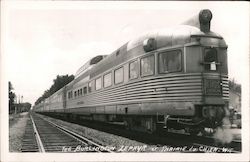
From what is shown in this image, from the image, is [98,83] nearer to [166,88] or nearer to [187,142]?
[166,88]

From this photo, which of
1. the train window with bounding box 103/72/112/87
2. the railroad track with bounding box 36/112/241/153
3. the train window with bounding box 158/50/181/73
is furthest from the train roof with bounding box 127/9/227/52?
the train window with bounding box 103/72/112/87

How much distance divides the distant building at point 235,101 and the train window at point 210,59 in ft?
1.75

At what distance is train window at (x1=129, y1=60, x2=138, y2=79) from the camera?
6.77 metres

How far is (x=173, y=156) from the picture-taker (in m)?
5.83

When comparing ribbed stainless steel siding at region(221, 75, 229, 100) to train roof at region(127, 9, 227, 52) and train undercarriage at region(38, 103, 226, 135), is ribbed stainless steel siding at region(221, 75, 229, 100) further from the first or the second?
train roof at region(127, 9, 227, 52)

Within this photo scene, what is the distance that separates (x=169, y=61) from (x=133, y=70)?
1.01 meters

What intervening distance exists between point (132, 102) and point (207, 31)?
1949 mm

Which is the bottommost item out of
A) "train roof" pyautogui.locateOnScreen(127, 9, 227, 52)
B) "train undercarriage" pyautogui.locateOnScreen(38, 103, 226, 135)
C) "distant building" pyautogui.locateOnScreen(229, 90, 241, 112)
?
"train undercarriage" pyautogui.locateOnScreen(38, 103, 226, 135)

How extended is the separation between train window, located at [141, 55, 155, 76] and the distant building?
55.9 inches

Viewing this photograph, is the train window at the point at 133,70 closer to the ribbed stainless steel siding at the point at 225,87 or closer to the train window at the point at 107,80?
the train window at the point at 107,80

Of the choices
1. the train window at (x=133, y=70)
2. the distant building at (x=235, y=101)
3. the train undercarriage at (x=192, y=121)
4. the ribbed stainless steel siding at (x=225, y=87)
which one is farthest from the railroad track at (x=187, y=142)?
the train window at (x=133, y=70)

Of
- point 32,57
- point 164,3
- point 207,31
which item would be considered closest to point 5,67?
point 32,57

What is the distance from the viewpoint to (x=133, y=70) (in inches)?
271

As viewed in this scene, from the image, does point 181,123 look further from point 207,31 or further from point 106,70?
point 106,70
